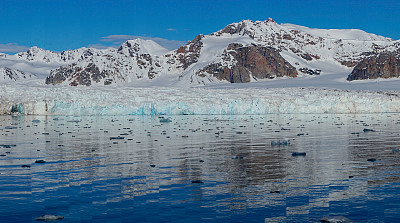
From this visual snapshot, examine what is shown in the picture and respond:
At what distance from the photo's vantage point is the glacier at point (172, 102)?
50344 mm

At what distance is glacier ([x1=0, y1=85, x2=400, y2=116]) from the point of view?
50344 millimetres

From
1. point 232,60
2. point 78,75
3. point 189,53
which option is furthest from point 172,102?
point 189,53

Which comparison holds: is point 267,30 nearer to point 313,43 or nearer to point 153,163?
point 313,43

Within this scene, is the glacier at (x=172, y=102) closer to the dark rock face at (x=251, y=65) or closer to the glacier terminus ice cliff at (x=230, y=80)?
the glacier terminus ice cliff at (x=230, y=80)

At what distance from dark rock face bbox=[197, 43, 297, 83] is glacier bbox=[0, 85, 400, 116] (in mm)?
98548

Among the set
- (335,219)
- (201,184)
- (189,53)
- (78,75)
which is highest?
(189,53)

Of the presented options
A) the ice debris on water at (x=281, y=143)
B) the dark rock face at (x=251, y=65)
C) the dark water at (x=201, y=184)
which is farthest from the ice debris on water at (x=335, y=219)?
the dark rock face at (x=251, y=65)

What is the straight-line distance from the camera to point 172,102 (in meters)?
51.6

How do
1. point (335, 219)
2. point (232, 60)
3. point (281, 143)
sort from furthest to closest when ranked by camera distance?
point (232, 60) → point (281, 143) → point (335, 219)

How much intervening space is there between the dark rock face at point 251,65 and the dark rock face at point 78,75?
122 ft

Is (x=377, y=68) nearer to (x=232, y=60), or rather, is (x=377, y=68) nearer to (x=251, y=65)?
(x=251, y=65)

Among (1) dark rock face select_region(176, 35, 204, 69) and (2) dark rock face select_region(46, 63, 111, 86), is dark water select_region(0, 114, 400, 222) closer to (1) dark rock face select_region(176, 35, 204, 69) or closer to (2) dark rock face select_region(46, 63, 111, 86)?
(2) dark rock face select_region(46, 63, 111, 86)

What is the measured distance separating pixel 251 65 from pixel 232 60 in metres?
8.21

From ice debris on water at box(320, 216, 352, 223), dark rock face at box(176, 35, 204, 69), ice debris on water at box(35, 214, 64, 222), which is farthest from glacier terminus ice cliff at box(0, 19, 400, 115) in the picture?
ice debris on water at box(320, 216, 352, 223)
